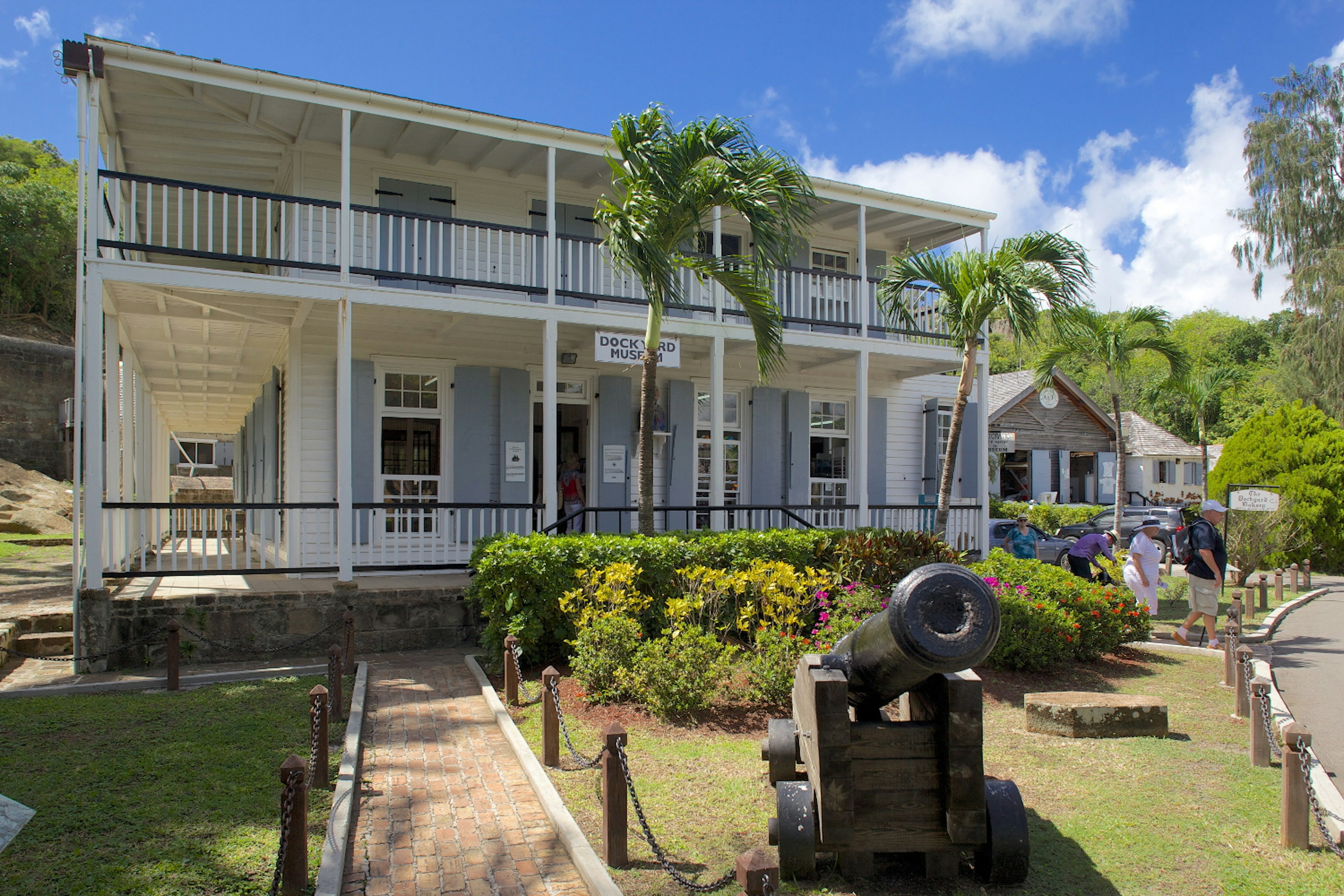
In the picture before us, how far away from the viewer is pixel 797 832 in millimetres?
3896

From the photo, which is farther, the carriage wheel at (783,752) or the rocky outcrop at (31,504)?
the rocky outcrop at (31,504)

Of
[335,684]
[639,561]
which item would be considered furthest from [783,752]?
[639,561]

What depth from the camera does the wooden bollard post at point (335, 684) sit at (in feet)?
21.3

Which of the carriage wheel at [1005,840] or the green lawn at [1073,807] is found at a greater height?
the carriage wheel at [1005,840]

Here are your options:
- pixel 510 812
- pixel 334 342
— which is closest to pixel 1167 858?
pixel 510 812

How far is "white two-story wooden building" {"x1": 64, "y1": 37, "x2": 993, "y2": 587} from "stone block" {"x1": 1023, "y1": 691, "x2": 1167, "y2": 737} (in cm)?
574

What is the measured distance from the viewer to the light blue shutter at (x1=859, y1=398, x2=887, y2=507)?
1548 centimetres

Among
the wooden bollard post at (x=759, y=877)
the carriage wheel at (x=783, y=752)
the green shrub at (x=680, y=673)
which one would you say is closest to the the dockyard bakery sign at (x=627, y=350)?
the green shrub at (x=680, y=673)

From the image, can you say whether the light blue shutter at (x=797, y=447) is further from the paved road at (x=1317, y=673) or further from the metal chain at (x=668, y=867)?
the metal chain at (x=668, y=867)

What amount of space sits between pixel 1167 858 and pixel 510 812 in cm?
357

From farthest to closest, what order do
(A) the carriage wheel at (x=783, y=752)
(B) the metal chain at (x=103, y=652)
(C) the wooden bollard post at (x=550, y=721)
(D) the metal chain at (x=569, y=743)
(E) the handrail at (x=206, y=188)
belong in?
(E) the handrail at (x=206, y=188), (B) the metal chain at (x=103, y=652), (C) the wooden bollard post at (x=550, y=721), (D) the metal chain at (x=569, y=743), (A) the carriage wheel at (x=783, y=752)

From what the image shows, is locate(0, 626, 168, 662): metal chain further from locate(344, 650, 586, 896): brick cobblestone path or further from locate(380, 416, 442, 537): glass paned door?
locate(380, 416, 442, 537): glass paned door

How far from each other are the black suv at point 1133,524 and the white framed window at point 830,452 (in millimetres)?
7629

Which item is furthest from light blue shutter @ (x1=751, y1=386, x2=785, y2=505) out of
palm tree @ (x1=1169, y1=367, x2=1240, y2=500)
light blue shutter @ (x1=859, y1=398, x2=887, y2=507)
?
palm tree @ (x1=1169, y1=367, x2=1240, y2=500)
